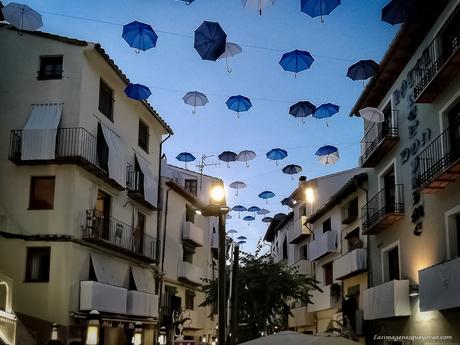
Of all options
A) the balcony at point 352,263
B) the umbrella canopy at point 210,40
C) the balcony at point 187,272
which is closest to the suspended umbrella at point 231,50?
the umbrella canopy at point 210,40

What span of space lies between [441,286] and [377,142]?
8620mm

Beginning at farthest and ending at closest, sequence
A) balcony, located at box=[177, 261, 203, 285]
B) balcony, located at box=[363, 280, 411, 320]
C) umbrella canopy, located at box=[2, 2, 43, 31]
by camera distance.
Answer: balcony, located at box=[177, 261, 203, 285]
balcony, located at box=[363, 280, 411, 320]
umbrella canopy, located at box=[2, 2, 43, 31]

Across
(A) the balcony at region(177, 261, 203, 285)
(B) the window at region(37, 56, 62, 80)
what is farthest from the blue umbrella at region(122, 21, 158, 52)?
(A) the balcony at region(177, 261, 203, 285)

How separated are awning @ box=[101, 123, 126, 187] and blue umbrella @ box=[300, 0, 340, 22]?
13952 mm

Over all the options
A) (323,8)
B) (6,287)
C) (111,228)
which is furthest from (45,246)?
(323,8)

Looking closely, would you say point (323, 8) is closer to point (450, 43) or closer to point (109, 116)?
point (450, 43)

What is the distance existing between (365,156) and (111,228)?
11.0 m

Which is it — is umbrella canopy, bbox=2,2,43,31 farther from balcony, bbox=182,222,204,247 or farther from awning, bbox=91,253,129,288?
balcony, bbox=182,222,204,247

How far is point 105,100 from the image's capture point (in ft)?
94.1

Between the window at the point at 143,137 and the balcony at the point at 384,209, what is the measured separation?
12311 millimetres

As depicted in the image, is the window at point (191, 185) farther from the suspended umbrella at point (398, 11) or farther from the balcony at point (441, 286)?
the suspended umbrella at point (398, 11)

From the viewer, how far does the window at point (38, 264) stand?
24627 millimetres

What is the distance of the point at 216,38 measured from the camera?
15.9 m

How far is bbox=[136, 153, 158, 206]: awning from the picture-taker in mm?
32188
